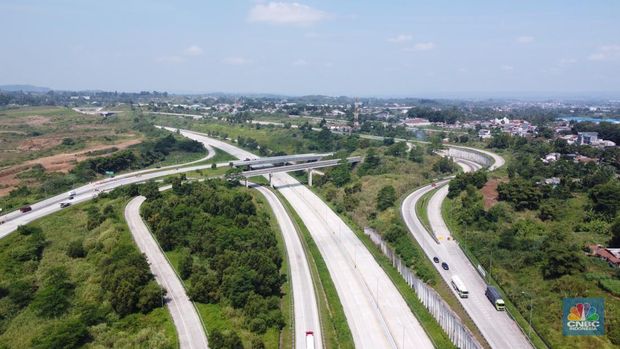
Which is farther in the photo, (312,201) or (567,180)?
(312,201)

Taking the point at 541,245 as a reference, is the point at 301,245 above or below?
below

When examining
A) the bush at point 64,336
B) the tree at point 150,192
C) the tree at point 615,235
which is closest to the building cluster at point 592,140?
the tree at point 615,235

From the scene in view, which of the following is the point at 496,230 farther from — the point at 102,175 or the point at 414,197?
the point at 102,175

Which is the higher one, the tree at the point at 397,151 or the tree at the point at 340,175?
A: the tree at the point at 397,151

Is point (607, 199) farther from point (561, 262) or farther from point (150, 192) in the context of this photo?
point (150, 192)

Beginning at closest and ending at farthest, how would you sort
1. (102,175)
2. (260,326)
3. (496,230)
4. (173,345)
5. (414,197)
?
(173,345) < (260,326) < (496,230) < (414,197) < (102,175)

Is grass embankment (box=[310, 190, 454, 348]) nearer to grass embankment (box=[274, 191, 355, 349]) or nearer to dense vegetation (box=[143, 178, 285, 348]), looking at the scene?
grass embankment (box=[274, 191, 355, 349])

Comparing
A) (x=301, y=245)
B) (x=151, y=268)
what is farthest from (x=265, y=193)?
(x=151, y=268)

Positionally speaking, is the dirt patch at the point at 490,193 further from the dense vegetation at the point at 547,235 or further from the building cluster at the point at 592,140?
the building cluster at the point at 592,140
